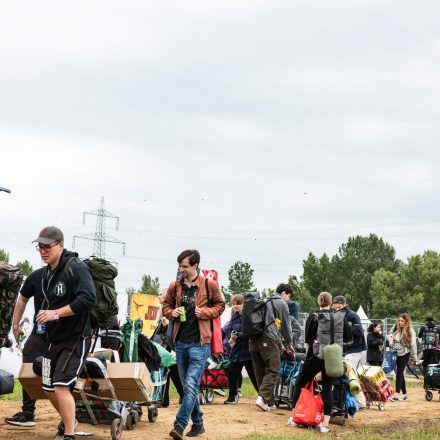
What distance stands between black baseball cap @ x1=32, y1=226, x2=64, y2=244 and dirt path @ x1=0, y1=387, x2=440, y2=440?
239cm

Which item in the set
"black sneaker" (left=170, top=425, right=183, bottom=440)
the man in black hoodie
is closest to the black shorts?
the man in black hoodie

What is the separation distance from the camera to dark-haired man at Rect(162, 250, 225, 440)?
388 inches

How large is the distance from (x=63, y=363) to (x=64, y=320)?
1.33 feet

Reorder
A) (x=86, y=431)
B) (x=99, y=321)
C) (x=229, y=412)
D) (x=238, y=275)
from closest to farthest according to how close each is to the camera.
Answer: (x=99, y=321), (x=86, y=431), (x=229, y=412), (x=238, y=275)

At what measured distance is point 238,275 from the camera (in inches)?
4035

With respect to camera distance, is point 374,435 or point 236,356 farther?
point 236,356

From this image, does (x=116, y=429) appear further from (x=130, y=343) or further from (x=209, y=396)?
(x=209, y=396)

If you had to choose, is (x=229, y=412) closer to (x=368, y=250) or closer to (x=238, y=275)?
(x=238, y=275)

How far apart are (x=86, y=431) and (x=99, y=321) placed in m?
Answer: 2.06

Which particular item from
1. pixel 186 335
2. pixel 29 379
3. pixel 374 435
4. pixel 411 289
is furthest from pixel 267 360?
pixel 411 289

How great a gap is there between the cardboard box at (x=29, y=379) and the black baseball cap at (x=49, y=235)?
1533 mm

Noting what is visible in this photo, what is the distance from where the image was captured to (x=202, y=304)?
32.7 ft

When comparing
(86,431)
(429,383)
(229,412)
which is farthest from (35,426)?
(429,383)

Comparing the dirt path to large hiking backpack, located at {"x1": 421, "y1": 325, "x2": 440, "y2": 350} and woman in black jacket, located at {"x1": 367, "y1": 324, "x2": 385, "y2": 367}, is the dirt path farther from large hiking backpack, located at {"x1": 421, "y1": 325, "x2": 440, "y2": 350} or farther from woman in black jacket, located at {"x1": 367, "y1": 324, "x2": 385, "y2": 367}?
large hiking backpack, located at {"x1": 421, "y1": 325, "x2": 440, "y2": 350}
